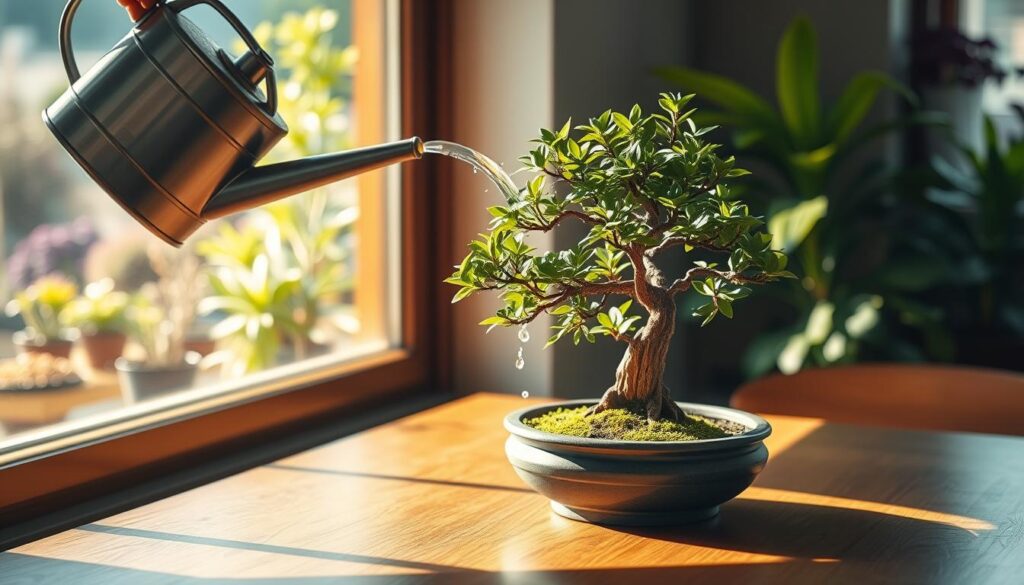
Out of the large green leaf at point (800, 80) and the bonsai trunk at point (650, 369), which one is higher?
the large green leaf at point (800, 80)

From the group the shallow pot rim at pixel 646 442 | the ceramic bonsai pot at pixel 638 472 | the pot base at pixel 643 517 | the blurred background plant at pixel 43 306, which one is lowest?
the pot base at pixel 643 517

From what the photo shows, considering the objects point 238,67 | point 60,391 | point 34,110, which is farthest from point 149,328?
point 238,67

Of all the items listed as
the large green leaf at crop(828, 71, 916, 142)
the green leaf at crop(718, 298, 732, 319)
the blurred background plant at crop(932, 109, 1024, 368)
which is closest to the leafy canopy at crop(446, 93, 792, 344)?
the green leaf at crop(718, 298, 732, 319)

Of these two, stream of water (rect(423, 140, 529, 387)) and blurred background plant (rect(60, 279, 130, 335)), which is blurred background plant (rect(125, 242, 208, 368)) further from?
stream of water (rect(423, 140, 529, 387))

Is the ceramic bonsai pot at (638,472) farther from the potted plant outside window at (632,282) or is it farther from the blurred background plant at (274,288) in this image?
the blurred background plant at (274,288)

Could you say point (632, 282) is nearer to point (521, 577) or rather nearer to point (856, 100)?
point (521, 577)

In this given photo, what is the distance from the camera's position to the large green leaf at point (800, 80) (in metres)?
2.86

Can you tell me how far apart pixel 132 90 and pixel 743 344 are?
8.20ft

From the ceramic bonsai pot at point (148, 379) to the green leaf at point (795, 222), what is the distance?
1.28 metres

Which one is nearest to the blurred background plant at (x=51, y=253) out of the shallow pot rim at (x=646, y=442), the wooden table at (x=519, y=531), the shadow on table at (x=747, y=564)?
the wooden table at (x=519, y=531)

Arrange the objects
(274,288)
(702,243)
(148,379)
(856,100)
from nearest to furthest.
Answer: (702,243), (148,379), (274,288), (856,100)

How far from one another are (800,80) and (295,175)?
1.90 m

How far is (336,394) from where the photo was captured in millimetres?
2268

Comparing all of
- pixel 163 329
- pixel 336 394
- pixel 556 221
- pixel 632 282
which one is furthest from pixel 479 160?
pixel 163 329
